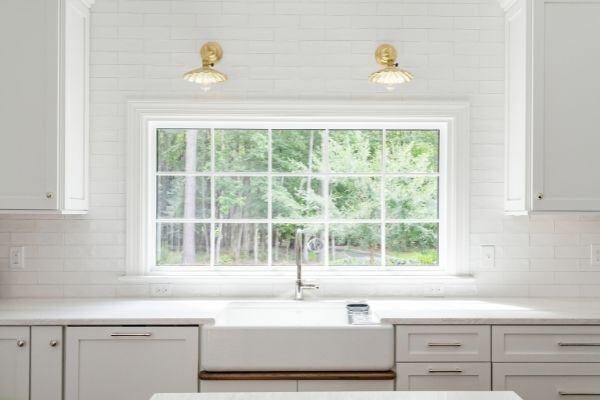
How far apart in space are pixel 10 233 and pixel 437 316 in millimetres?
2409

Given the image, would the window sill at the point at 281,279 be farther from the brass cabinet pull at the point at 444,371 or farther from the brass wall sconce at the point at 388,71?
the brass wall sconce at the point at 388,71

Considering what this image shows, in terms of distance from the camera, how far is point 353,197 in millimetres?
3354

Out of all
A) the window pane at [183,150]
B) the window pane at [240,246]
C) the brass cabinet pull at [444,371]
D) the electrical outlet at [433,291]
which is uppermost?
the window pane at [183,150]

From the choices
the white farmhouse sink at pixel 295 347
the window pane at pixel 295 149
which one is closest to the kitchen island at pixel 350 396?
the white farmhouse sink at pixel 295 347

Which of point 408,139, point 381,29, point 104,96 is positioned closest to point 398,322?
point 408,139

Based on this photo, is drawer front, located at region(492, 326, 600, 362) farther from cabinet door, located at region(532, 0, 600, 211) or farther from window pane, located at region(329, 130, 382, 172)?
window pane, located at region(329, 130, 382, 172)

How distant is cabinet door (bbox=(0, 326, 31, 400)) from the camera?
8.31ft

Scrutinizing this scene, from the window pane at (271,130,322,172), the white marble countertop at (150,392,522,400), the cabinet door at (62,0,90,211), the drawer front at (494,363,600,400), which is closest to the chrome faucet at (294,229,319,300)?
the window pane at (271,130,322,172)

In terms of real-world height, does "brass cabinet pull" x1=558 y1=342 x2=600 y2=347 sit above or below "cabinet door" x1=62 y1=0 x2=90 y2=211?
below

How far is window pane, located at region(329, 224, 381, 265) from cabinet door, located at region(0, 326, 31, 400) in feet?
5.59

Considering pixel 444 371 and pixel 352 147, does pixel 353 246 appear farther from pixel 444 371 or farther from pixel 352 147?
pixel 444 371

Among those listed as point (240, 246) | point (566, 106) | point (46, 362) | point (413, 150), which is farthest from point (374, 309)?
point (46, 362)

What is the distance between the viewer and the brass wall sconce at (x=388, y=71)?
288cm

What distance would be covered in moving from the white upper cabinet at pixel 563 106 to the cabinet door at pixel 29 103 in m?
2.43
